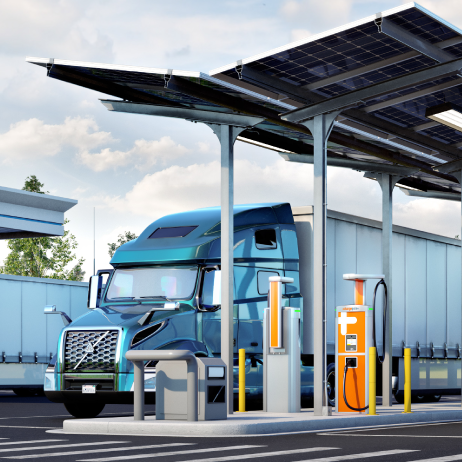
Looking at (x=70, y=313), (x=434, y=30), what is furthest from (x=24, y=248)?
(x=434, y=30)

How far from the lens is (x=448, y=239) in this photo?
2156 cm

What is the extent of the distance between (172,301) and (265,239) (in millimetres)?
2061

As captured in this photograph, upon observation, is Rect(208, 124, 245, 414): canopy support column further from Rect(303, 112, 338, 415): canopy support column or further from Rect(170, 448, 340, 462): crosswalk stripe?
Rect(170, 448, 340, 462): crosswalk stripe

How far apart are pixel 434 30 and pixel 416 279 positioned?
901 cm

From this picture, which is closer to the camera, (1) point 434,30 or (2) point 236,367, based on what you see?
(1) point 434,30

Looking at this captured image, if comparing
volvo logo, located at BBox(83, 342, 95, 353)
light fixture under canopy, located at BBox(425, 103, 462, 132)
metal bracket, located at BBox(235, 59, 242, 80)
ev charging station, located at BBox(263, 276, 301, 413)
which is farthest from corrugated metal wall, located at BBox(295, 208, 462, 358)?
metal bracket, located at BBox(235, 59, 242, 80)

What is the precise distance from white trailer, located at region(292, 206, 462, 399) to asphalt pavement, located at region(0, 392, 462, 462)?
4657 mm

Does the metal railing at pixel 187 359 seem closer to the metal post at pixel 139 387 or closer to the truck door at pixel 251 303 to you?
the metal post at pixel 139 387

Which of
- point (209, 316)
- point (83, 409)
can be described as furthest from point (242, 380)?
point (83, 409)

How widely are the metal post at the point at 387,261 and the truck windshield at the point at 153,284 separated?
12.3 ft

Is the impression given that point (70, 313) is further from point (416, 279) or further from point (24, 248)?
point (24, 248)

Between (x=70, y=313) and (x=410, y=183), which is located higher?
(x=410, y=183)

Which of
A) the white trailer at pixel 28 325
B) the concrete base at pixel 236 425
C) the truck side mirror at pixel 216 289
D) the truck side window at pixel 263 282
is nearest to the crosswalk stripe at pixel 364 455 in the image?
the concrete base at pixel 236 425

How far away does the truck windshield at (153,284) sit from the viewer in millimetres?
15633
